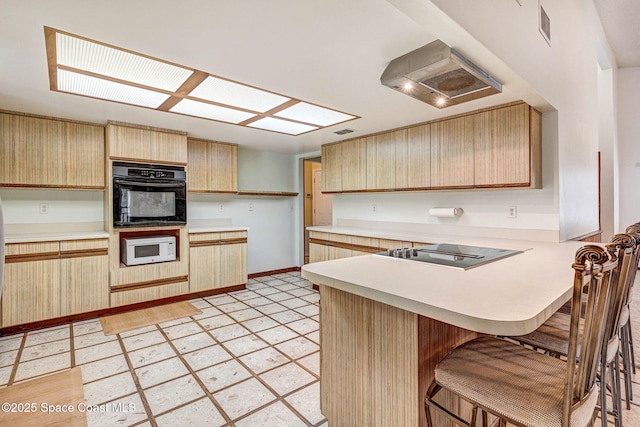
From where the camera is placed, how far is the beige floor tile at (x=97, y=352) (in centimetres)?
257

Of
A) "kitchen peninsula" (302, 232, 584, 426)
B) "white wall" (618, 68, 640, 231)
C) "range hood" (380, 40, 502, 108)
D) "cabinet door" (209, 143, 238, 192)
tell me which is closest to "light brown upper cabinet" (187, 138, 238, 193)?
"cabinet door" (209, 143, 238, 192)

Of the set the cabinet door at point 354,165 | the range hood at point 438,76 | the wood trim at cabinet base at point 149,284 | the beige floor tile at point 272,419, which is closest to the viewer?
the range hood at point 438,76

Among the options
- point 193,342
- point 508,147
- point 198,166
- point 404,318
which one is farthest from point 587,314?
point 198,166

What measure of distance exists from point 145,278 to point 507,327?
3.91m

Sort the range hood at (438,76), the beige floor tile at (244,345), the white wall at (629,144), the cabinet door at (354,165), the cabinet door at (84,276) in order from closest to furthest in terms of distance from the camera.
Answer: the range hood at (438,76) < the beige floor tile at (244,345) < the cabinet door at (84,276) < the cabinet door at (354,165) < the white wall at (629,144)

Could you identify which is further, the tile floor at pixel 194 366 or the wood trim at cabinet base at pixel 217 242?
the wood trim at cabinet base at pixel 217 242

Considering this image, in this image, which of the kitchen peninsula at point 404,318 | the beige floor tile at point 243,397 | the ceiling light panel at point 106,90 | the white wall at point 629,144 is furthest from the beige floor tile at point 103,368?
the white wall at point 629,144

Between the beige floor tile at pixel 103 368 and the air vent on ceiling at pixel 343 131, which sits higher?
the air vent on ceiling at pixel 343 131

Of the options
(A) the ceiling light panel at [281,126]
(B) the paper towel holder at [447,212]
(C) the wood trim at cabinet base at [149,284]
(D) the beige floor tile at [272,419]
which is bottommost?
(D) the beige floor tile at [272,419]

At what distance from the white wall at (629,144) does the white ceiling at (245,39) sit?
4.87 meters

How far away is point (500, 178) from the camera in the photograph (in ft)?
9.58

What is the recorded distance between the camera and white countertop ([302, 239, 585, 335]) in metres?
0.97

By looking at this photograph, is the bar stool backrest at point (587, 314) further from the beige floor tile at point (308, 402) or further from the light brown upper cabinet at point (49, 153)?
the light brown upper cabinet at point (49, 153)

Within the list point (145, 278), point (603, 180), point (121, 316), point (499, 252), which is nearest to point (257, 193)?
point (145, 278)
